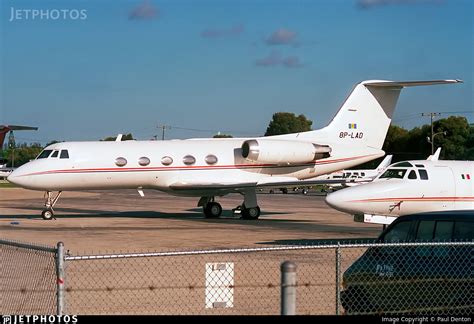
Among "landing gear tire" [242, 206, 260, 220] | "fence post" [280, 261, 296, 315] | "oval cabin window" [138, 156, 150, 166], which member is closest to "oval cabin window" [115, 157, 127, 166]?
"oval cabin window" [138, 156, 150, 166]

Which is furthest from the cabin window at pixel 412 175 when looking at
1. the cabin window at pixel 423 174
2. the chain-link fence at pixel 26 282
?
the chain-link fence at pixel 26 282

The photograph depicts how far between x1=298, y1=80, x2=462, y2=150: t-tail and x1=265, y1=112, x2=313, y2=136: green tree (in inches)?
4026

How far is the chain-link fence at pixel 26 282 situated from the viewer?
10391mm

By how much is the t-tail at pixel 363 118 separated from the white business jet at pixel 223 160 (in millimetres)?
39

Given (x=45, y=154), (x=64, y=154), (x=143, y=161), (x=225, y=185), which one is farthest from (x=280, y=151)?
(x=45, y=154)

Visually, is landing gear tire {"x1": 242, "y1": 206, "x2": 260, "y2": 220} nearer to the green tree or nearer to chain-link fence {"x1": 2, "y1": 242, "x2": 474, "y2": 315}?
chain-link fence {"x1": 2, "y1": 242, "x2": 474, "y2": 315}

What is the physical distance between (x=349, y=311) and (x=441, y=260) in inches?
52.8

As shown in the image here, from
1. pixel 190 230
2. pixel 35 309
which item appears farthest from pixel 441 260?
pixel 190 230

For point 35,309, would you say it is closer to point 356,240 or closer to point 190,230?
point 356,240

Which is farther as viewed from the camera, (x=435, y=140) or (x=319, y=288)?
(x=435, y=140)

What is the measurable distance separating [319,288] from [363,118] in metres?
20.7

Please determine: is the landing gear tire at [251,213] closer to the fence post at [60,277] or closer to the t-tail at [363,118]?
the t-tail at [363,118]

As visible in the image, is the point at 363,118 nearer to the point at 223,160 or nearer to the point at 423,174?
the point at 223,160

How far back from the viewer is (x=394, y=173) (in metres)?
20.6
